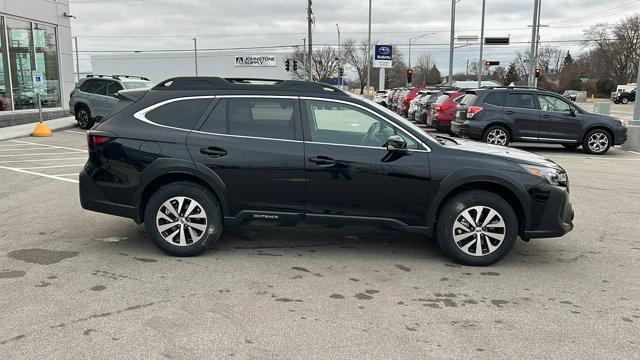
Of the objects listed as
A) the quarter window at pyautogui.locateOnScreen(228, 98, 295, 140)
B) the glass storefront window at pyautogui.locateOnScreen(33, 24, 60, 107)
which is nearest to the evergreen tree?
the glass storefront window at pyautogui.locateOnScreen(33, 24, 60, 107)

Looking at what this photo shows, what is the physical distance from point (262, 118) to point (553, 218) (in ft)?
9.76

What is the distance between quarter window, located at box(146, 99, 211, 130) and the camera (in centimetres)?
534

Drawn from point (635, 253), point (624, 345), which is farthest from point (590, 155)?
point (624, 345)

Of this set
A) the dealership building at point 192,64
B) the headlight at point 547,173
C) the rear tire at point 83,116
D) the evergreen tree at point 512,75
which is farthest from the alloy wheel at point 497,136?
the evergreen tree at point 512,75

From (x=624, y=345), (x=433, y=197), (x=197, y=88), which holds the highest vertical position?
(x=197, y=88)

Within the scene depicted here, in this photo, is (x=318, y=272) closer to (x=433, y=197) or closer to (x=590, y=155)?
(x=433, y=197)

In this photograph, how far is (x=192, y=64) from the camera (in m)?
78.9

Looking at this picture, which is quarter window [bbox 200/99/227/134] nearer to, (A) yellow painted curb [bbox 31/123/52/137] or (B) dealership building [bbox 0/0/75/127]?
(A) yellow painted curb [bbox 31/123/52/137]

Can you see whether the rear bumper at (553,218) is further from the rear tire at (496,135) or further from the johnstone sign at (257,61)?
the johnstone sign at (257,61)

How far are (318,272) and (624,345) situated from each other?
2.47 meters

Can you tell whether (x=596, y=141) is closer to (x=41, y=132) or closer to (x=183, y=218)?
(x=183, y=218)

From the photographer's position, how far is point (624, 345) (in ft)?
12.0

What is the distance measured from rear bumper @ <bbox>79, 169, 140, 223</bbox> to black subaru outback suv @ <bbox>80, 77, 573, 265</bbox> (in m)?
0.01

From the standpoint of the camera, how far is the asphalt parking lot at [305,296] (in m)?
3.59
